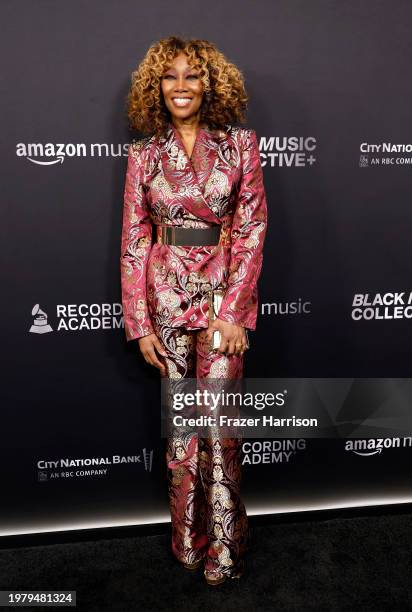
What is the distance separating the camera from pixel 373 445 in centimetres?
268

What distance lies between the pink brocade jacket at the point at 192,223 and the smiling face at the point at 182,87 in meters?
0.09

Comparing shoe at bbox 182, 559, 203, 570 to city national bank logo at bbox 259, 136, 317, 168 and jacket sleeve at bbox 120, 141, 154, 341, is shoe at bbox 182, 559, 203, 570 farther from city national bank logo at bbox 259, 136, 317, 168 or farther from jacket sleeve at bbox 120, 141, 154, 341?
city national bank logo at bbox 259, 136, 317, 168

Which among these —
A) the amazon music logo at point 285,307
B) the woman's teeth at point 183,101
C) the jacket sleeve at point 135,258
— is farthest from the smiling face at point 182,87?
the amazon music logo at point 285,307

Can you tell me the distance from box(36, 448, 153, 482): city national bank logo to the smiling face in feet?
4.41

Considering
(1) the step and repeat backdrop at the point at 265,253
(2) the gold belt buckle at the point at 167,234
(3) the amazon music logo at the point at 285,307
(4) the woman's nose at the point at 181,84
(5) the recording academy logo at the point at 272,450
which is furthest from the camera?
(5) the recording academy logo at the point at 272,450

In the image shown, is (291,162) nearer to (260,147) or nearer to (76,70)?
(260,147)

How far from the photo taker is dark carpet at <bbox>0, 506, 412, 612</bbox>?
2137 mm

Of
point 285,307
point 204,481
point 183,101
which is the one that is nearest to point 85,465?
point 204,481

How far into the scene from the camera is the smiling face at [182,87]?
196 cm

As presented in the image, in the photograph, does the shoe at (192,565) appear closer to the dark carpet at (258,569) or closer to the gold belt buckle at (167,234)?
the dark carpet at (258,569)

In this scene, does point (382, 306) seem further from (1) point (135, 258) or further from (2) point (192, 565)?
(2) point (192, 565)

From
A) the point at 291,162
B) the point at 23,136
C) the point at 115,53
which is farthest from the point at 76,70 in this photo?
the point at 291,162

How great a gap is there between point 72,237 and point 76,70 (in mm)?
579

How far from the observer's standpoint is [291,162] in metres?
2.33
